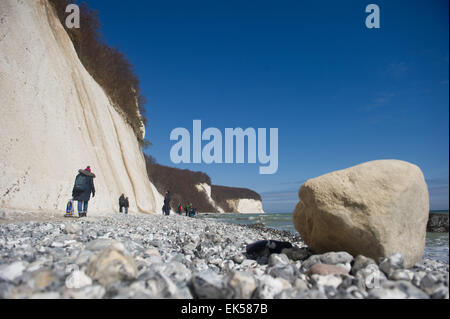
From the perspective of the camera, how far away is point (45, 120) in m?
9.57

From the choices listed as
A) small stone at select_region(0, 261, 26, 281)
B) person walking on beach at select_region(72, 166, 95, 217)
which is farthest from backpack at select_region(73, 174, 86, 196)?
small stone at select_region(0, 261, 26, 281)

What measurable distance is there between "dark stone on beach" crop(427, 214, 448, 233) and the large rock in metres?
0.16

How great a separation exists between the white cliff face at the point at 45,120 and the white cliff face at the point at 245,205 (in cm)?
6550

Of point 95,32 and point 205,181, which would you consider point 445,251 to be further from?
point 205,181

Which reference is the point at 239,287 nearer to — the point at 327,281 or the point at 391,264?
the point at 327,281

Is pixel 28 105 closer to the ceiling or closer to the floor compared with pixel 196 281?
closer to the ceiling

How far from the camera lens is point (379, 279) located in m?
2.43

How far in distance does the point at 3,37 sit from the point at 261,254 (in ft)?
37.0

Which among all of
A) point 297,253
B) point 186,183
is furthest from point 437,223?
point 186,183

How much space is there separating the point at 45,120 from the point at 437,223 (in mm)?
11605

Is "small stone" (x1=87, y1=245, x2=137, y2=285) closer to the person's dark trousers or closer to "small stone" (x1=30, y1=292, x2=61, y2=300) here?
"small stone" (x1=30, y1=292, x2=61, y2=300)

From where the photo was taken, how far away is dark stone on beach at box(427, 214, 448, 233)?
3.13 meters

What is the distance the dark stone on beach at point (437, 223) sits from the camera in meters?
3.13
